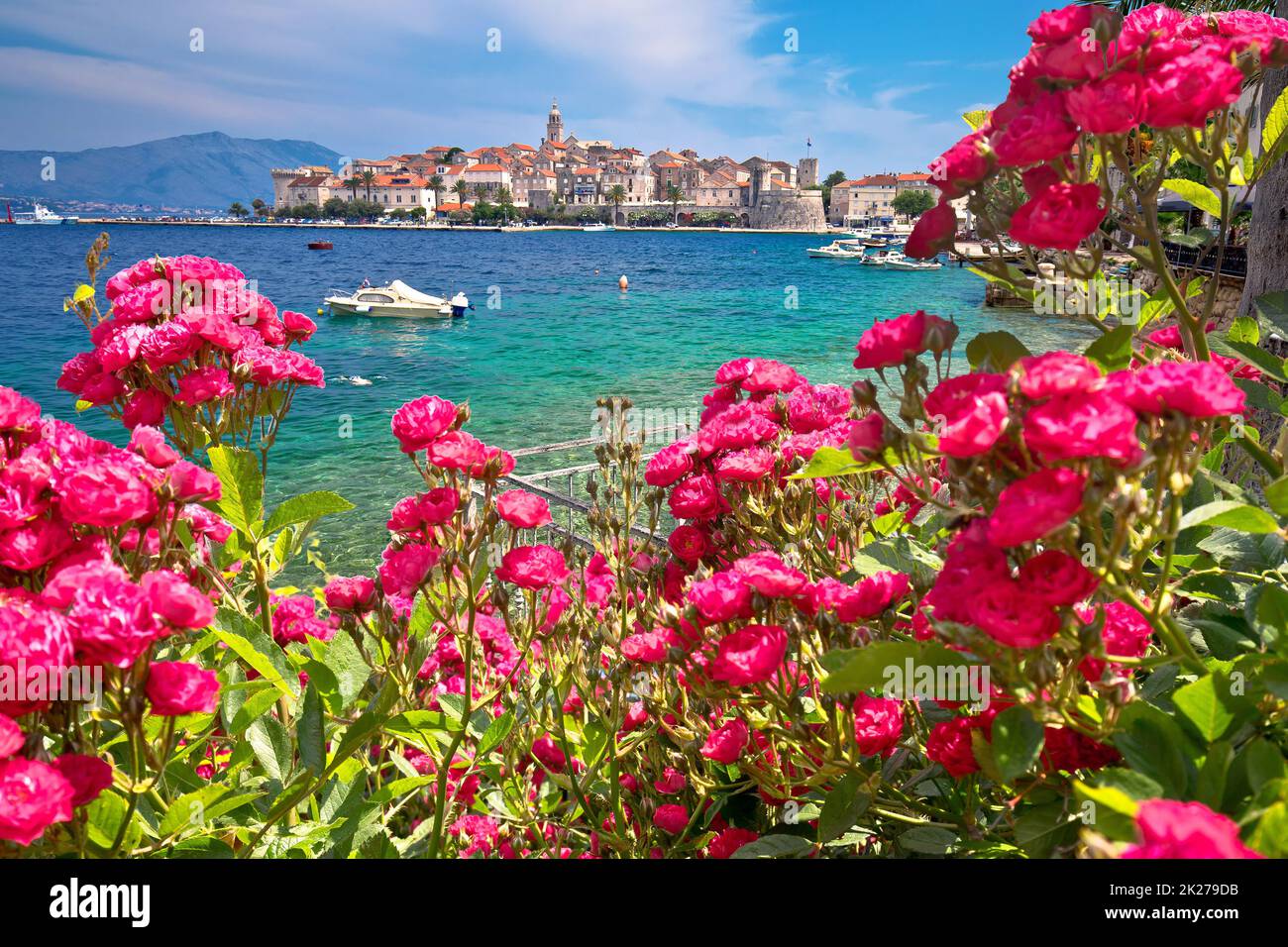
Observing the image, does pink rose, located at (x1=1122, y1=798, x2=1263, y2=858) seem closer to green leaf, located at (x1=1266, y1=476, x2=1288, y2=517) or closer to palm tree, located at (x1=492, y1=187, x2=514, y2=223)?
green leaf, located at (x1=1266, y1=476, x2=1288, y2=517)

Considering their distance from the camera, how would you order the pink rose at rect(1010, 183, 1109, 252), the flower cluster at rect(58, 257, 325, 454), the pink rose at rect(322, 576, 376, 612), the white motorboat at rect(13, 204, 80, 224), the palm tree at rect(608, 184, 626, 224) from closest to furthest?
the pink rose at rect(1010, 183, 1109, 252) → the pink rose at rect(322, 576, 376, 612) → the flower cluster at rect(58, 257, 325, 454) → the palm tree at rect(608, 184, 626, 224) → the white motorboat at rect(13, 204, 80, 224)

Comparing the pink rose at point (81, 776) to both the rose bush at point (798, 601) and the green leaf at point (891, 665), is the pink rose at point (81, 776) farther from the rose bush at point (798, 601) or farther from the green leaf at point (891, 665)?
the green leaf at point (891, 665)

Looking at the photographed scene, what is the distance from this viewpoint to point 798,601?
165cm

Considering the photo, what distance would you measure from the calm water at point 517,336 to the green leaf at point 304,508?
8.38 meters

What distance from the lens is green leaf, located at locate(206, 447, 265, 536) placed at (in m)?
2.00

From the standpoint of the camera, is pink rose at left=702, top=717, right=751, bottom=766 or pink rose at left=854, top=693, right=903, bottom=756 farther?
pink rose at left=702, top=717, right=751, bottom=766

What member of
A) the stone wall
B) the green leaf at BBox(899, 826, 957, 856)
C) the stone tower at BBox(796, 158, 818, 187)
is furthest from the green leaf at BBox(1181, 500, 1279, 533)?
the stone tower at BBox(796, 158, 818, 187)

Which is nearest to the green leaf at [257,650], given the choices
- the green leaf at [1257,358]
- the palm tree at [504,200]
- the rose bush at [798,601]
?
the rose bush at [798,601]

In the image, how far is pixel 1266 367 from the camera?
1550 mm

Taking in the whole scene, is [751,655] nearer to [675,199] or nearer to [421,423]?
[421,423]

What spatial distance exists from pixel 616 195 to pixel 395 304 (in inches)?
4362

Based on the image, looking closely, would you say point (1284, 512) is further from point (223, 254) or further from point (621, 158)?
point (621, 158)

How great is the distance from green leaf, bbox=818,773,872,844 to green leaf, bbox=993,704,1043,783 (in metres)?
0.41
